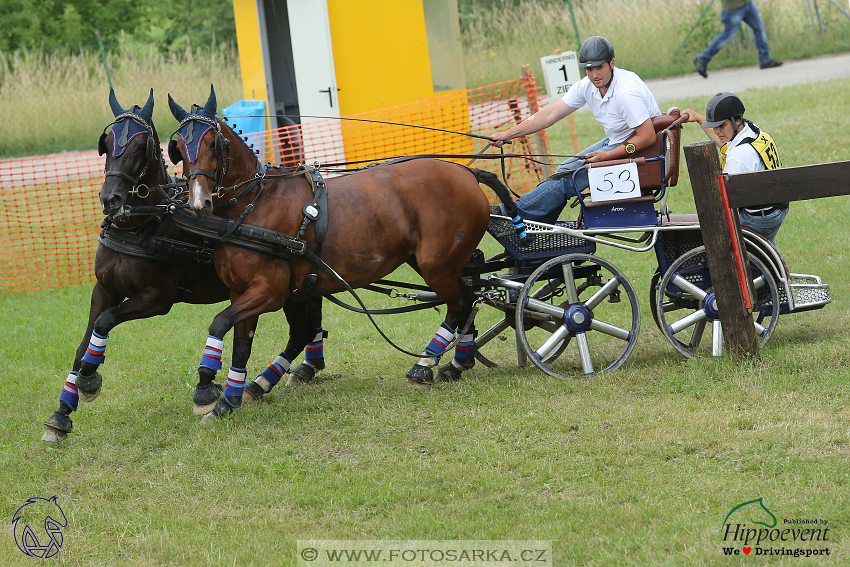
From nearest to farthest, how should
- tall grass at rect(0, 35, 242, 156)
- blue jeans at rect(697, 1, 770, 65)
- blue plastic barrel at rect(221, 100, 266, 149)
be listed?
blue plastic barrel at rect(221, 100, 266, 149), blue jeans at rect(697, 1, 770, 65), tall grass at rect(0, 35, 242, 156)

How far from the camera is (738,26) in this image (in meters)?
14.9

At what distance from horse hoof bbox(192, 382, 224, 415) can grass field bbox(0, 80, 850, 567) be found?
0.45 feet

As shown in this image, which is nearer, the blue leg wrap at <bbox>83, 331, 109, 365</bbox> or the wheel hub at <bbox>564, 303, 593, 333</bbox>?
the blue leg wrap at <bbox>83, 331, 109, 365</bbox>

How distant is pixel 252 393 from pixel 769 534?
3.63 metres

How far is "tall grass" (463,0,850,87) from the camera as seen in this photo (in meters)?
16.5

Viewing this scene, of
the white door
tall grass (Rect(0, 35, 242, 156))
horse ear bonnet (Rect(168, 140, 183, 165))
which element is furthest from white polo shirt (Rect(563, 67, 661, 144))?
tall grass (Rect(0, 35, 242, 156))

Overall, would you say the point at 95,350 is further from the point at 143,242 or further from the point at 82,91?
the point at 82,91

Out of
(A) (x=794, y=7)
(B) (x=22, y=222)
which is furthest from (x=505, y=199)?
(A) (x=794, y=7)

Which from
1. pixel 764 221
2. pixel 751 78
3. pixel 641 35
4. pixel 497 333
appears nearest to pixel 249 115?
pixel 497 333

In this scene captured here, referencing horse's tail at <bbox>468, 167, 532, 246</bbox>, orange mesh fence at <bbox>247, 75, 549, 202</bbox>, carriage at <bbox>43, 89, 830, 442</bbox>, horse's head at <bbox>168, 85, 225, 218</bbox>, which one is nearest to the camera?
horse's head at <bbox>168, 85, 225, 218</bbox>

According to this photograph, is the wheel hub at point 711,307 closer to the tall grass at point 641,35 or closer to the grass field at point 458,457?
the grass field at point 458,457

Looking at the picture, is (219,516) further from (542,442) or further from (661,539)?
(661,539)

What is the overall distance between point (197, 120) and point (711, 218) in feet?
10.7

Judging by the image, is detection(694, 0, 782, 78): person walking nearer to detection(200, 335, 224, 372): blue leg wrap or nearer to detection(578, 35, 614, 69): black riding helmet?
detection(578, 35, 614, 69): black riding helmet
